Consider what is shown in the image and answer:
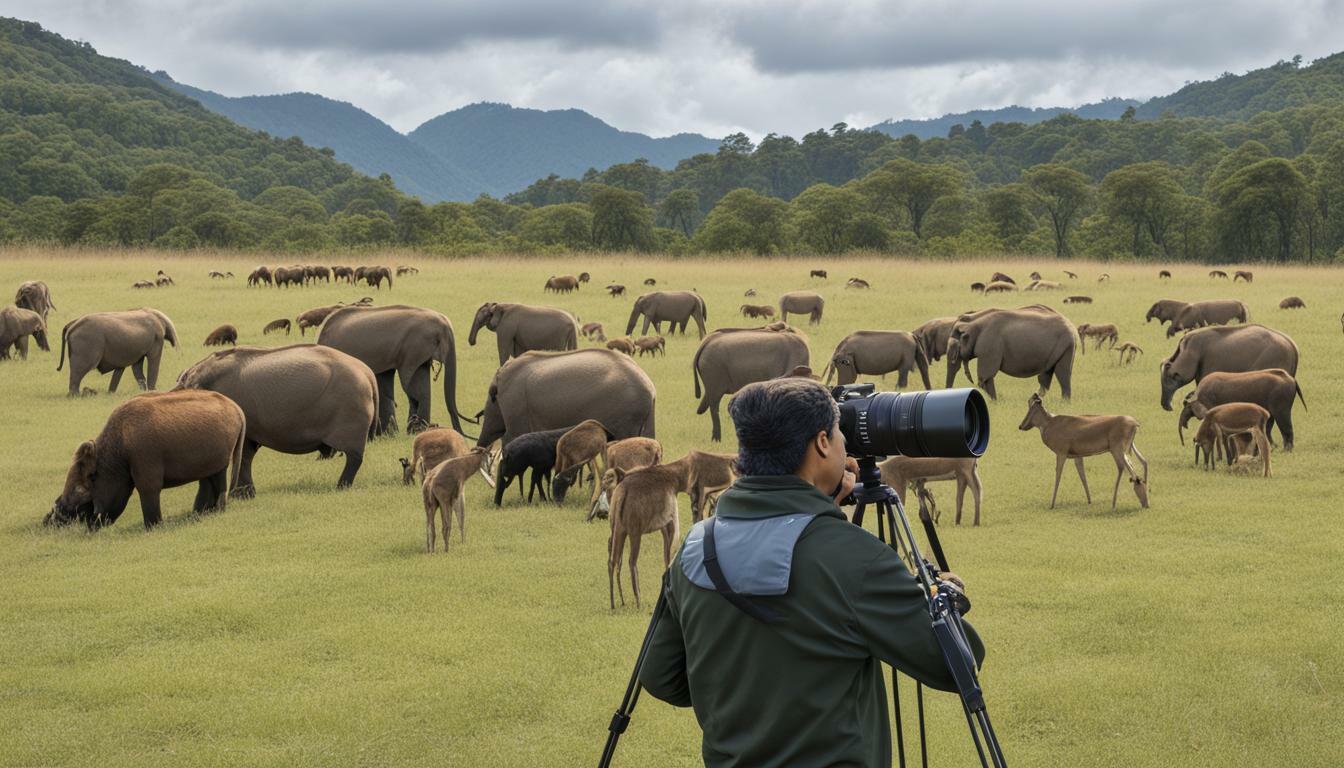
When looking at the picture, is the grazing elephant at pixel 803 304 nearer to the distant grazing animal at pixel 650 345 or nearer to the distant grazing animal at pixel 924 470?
the distant grazing animal at pixel 650 345

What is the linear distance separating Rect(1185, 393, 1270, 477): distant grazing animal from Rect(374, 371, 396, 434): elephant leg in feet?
38.3

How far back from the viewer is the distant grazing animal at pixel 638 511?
33.3ft

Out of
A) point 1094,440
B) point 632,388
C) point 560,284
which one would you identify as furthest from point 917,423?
point 560,284

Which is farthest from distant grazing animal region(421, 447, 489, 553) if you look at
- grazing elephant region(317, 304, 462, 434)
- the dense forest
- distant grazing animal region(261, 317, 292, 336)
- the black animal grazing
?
the dense forest

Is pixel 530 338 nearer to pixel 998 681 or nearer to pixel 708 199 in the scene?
pixel 998 681

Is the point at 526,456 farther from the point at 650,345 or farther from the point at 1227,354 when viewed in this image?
the point at 650,345

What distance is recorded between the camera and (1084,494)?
1540 centimetres

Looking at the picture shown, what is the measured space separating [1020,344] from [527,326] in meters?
9.42

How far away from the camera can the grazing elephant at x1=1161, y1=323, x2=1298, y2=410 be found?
67.7ft

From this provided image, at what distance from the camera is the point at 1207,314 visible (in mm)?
31234

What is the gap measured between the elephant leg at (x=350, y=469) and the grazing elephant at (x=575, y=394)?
1659mm

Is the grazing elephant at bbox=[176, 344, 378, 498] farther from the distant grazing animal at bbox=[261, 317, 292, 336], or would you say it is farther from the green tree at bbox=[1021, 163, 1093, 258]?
the green tree at bbox=[1021, 163, 1093, 258]

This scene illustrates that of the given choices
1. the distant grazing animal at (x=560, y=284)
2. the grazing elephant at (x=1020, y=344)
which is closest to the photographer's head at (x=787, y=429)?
the grazing elephant at (x=1020, y=344)

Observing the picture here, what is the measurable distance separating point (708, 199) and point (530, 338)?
419 ft
